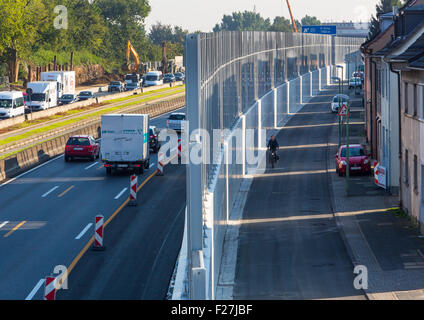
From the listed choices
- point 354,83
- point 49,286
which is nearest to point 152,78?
point 354,83

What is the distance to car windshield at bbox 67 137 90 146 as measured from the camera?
4525cm

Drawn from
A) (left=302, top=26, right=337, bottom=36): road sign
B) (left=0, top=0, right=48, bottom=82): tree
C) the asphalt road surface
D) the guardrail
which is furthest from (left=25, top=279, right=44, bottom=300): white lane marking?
(left=302, top=26, right=337, bottom=36): road sign

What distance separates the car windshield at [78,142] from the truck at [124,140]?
6267 mm

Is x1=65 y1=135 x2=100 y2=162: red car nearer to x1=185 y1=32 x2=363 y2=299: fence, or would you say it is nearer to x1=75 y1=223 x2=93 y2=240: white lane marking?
x1=185 y1=32 x2=363 y2=299: fence

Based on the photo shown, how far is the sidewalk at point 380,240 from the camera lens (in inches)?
770

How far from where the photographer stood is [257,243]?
2483cm

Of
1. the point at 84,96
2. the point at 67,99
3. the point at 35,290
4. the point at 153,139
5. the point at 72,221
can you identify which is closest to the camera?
the point at 35,290

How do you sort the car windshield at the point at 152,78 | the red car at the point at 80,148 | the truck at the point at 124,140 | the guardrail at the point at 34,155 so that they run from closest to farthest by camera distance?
the truck at the point at 124,140
the guardrail at the point at 34,155
the red car at the point at 80,148
the car windshield at the point at 152,78

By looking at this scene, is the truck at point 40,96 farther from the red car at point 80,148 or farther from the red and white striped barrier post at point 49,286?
the red and white striped barrier post at point 49,286

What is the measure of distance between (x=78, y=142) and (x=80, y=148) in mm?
492

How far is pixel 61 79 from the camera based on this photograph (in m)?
88.6

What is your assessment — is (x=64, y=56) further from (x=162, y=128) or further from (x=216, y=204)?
(x=216, y=204)

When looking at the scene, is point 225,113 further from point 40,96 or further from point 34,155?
point 40,96

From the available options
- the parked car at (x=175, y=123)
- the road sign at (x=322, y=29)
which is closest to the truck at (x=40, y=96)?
the parked car at (x=175, y=123)
